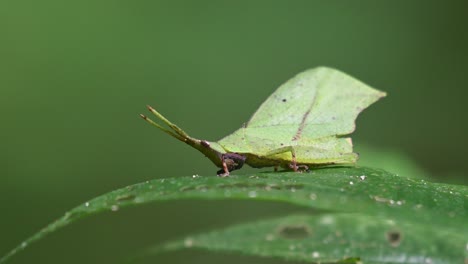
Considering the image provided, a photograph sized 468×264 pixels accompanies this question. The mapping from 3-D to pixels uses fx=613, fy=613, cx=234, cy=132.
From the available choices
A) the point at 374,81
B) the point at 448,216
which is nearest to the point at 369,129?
the point at 374,81

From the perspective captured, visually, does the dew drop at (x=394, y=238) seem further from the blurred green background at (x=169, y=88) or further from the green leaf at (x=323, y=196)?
the blurred green background at (x=169, y=88)

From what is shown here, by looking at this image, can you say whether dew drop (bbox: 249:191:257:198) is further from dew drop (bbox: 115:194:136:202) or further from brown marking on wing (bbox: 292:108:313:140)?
brown marking on wing (bbox: 292:108:313:140)

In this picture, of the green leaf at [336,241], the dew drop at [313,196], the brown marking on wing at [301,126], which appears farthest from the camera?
the brown marking on wing at [301,126]

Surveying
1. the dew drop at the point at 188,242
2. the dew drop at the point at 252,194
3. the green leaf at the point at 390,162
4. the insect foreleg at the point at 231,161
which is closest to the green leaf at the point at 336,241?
the dew drop at the point at 188,242

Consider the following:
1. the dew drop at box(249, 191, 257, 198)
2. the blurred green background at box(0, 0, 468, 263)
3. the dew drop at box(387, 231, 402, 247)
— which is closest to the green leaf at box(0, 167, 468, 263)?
the dew drop at box(249, 191, 257, 198)

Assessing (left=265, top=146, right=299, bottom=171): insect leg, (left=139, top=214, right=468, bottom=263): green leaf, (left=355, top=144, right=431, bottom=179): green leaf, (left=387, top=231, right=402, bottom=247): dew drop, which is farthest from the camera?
(left=355, top=144, right=431, bottom=179): green leaf

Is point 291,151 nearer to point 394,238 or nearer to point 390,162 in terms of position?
point 394,238

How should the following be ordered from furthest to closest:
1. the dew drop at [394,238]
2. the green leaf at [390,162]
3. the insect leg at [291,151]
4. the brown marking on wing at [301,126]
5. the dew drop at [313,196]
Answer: the green leaf at [390,162], the brown marking on wing at [301,126], the insect leg at [291,151], the dew drop at [394,238], the dew drop at [313,196]

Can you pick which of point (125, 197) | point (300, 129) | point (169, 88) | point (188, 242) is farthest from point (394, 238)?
point (169, 88)
